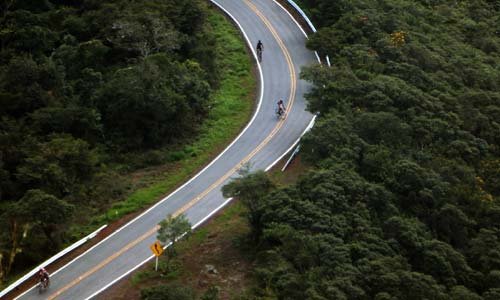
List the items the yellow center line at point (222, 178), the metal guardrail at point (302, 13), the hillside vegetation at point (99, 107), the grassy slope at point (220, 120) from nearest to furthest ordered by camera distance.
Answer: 1. the yellow center line at point (222, 178)
2. the hillside vegetation at point (99, 107)
3. the grassy slope at point (220, 120)
4. the metal guardrail at point (302, 13)

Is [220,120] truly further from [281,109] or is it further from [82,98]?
[82,98]

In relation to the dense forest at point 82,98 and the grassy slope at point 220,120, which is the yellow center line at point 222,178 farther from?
the dense forest at point 82,98

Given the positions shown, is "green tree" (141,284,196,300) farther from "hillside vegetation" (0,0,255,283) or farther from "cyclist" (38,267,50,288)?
"hillside vegetation" (0,0,255,283)

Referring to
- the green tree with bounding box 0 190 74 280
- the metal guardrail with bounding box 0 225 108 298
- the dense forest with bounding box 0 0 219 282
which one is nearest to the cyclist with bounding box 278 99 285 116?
the dense forest with bounding box 0 0 219 282

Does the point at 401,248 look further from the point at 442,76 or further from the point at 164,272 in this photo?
the point at 442,76

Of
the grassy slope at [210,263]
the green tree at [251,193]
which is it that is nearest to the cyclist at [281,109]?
the grassy slope at [210,263]
